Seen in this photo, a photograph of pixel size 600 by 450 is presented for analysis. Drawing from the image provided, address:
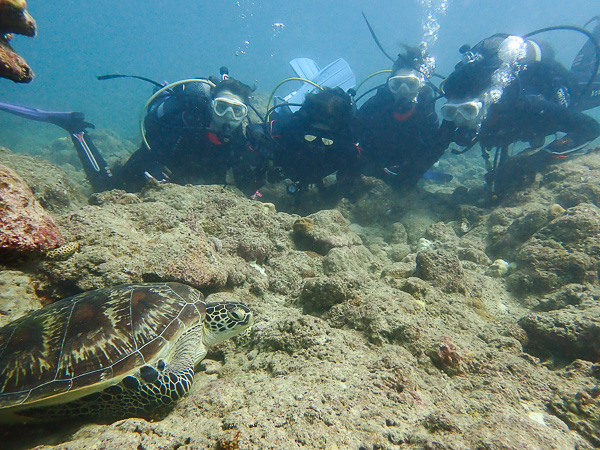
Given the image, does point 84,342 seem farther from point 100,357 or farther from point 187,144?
point 187,144

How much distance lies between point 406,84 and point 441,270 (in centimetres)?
500

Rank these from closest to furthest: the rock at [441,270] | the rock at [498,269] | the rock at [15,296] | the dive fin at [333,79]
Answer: the rock at [15,296] < the rock at [441,270] < the rock at [498,269] < the dive fin at [333,79]

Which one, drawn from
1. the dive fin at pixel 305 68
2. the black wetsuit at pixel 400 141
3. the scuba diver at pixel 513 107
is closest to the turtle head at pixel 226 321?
the black wetsuit at pixel 400 141

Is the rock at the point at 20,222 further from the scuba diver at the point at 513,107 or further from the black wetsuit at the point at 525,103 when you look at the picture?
the black wetsuit at the point at 525,103

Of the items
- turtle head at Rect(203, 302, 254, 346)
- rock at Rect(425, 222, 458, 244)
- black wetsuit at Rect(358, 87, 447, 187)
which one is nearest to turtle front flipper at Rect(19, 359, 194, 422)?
turtle head at Rect(203, 302, 254, 346)

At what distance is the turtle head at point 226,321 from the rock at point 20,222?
117 centimetres

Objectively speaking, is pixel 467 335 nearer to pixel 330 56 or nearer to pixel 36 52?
pixel 330 56

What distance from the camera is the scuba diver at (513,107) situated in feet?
17.9

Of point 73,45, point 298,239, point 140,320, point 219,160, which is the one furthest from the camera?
point 73,45

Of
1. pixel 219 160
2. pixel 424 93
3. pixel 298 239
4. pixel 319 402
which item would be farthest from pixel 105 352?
pixel 424 93

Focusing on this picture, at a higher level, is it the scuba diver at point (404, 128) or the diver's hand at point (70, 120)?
the scuba diver at point (404, 128)

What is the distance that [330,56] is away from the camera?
275 ft

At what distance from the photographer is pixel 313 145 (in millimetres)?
5543

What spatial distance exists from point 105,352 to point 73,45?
14255cm
